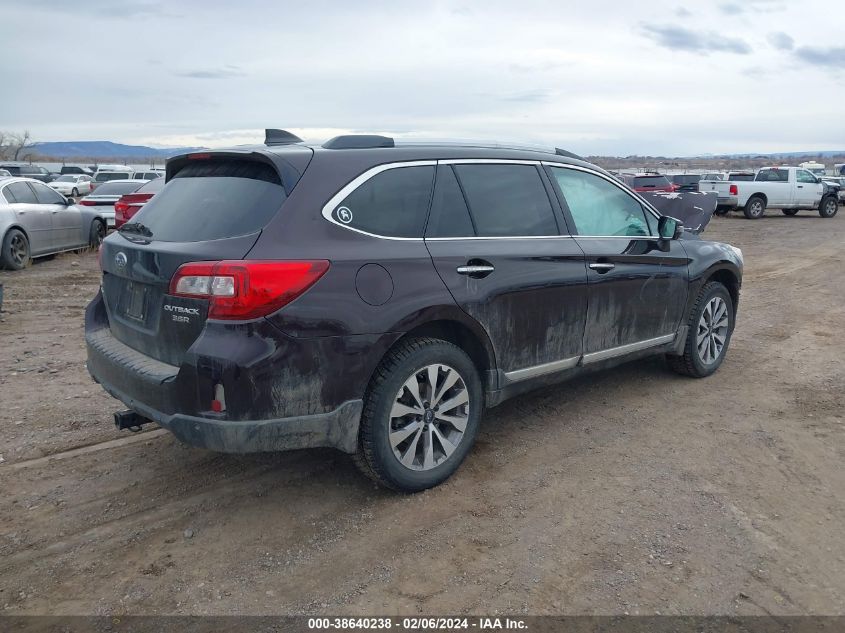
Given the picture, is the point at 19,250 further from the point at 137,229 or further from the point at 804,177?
the point at 804,177

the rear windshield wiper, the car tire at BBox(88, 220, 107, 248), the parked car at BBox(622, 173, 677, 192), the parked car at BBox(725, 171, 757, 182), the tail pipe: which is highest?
the parked car at BBox(725, 171, 757, 182)

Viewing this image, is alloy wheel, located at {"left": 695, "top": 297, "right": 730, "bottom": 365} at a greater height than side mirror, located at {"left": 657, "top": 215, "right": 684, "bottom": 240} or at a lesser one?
lesser

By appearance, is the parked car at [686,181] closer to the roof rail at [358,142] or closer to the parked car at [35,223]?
the parked car at [35,223]

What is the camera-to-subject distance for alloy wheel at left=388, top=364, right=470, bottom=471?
3674 mm

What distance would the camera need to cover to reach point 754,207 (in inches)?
998

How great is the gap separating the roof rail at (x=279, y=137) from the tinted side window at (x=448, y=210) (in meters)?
0.84

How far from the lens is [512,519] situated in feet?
11.8

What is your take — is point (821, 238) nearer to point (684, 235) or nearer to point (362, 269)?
point (684, 235)

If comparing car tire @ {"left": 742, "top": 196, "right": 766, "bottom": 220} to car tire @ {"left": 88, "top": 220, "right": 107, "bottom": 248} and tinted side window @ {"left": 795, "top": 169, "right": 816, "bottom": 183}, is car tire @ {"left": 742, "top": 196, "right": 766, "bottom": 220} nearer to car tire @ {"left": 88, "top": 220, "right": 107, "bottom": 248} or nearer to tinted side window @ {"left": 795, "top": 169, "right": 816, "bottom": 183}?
tinted side window @ {"left": 795, "top": 169, "right": 816, "bottom": 183}

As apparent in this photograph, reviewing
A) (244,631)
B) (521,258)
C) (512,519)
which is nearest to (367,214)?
(521,258)

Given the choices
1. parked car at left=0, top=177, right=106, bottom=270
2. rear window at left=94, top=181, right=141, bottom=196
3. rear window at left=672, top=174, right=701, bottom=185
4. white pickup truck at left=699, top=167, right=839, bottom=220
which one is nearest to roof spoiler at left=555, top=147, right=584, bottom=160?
parked car at left=0, top=177, right=106, bottom=270

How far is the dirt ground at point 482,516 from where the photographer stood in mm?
2994

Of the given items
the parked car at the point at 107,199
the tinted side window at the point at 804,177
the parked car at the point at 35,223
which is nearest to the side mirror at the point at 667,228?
the parked car at the point at 35,223

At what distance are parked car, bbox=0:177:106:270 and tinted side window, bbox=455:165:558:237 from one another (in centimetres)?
1007
